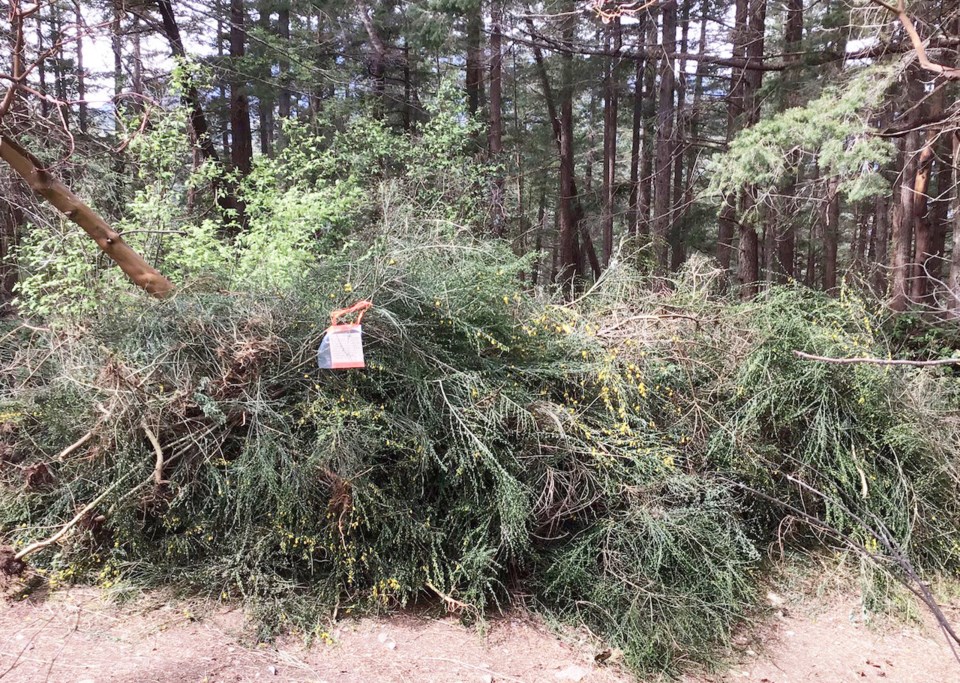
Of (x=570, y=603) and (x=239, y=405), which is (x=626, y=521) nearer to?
(x=570, y=603)

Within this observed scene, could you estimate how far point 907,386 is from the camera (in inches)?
175

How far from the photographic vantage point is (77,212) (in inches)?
172

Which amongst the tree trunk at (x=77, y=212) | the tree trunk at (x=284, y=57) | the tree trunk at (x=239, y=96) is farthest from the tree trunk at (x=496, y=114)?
the tree trunk at (x=77, y=212)

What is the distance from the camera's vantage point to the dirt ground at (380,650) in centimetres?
268

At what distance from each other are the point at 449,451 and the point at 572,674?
1.32 metres

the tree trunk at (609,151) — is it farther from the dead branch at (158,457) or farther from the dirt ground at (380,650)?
the dead branch at (158,457)

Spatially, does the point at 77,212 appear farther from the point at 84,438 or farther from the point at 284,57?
the point at 284,57

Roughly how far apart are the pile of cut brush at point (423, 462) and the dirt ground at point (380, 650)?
0.53 feet

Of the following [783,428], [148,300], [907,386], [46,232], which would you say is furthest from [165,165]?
[907,386]

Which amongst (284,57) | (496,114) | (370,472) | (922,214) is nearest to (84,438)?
(370,472)

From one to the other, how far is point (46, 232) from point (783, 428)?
269 inches

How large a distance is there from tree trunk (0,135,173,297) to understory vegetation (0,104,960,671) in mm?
339

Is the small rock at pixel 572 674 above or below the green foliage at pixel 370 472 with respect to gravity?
below

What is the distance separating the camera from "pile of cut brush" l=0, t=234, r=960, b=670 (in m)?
3.27
